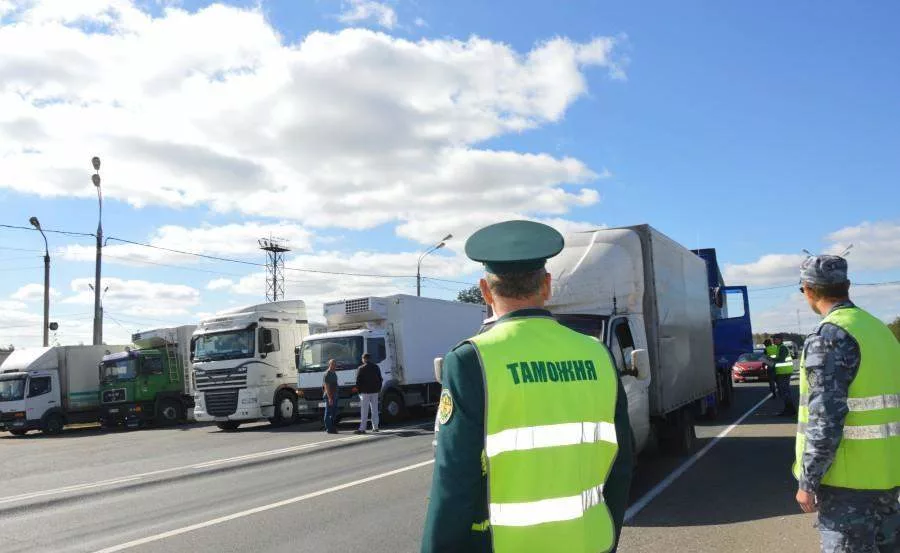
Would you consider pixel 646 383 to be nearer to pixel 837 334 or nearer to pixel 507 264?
pixel 837 334

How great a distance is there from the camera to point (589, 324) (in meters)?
9.03

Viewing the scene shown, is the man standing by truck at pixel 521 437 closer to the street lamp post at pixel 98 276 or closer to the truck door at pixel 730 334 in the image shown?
the truck door at pixel 730 334

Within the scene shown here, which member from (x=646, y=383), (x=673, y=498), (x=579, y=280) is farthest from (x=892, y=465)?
(x=579, y=280)

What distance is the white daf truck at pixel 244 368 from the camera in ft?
68.8

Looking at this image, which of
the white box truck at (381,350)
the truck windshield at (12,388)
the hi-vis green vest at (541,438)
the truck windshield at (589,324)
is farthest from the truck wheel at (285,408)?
the hi-vis green vest at (541,438)

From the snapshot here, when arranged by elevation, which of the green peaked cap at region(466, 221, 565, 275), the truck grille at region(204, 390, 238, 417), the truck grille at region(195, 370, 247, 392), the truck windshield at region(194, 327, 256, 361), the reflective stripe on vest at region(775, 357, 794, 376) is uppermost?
the truck windshield at region(194, 327, 256, 361)

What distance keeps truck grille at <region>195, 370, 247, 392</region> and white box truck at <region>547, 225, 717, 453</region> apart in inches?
515

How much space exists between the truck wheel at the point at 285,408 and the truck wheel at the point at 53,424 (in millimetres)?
9652

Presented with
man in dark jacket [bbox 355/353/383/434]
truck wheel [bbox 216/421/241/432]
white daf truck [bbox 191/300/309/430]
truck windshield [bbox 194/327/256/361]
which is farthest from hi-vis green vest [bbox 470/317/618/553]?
truck wheel [bbox 216/421/241/432]

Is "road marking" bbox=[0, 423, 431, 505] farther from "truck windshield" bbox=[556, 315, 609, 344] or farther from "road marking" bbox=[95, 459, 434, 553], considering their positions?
"truck windshield" bbox=[556, 315, 609, 344]

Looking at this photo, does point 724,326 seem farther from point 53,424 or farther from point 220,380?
point 53,424

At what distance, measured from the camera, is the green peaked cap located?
7.41 feet

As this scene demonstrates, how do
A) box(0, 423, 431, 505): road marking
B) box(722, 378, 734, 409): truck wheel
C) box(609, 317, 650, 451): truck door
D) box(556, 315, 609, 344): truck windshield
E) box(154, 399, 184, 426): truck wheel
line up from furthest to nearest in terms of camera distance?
box(154, 399, 184, 426): truck wheel → box(722, 378, 734, 409): truck wheel → box(0, 423, 431, 505): road marking → box(556, 315, 609, 344): truck windshield → box(609, 317, 650, 451): truck door

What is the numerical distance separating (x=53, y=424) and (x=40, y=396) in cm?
116
